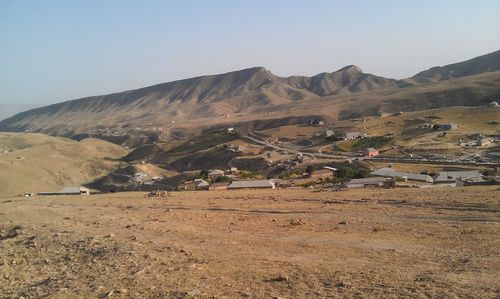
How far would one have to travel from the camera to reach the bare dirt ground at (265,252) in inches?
382

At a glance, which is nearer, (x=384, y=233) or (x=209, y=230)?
(x=384, y=233)

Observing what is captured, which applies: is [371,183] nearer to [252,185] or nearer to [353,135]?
[252,185]

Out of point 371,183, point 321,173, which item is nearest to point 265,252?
point 371,183

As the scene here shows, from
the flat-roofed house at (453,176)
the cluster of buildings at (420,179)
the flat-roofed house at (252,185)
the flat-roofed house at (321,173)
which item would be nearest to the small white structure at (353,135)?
the flat-roofed house at (321,173)

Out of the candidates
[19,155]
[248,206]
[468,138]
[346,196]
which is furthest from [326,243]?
[19,155]

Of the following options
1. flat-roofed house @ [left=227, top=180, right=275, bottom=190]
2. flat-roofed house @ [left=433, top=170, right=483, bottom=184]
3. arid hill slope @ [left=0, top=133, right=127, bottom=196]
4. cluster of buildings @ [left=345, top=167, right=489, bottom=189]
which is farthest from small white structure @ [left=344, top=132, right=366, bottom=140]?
arid hill slope @ [left=0, top=133, right=127, bottom=196]

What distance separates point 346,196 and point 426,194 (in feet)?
14.0

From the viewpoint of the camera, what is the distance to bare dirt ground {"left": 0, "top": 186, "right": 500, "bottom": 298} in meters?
9.70

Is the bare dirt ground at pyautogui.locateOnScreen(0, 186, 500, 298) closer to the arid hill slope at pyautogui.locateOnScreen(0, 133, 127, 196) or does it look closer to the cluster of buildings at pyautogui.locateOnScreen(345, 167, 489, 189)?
the cluster of buildings at pyautogui.locateOnScreen(345, 167, 489, 189)

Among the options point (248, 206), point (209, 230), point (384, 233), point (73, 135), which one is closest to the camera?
point (384, 233)

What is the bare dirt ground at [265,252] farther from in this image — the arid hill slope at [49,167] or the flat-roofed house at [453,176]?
the arid hill slope at [49,167]

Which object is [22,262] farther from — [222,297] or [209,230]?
[222,297]

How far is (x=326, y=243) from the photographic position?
1377 cm

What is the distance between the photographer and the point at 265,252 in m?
12.8
